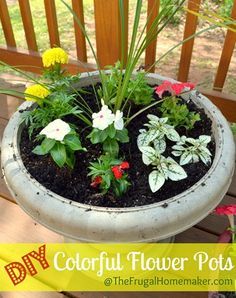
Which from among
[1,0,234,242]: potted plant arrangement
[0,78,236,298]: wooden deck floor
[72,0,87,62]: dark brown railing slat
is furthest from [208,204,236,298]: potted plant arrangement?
[72,0,87,62]: dark brown railing slat

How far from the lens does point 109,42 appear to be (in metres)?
1.47

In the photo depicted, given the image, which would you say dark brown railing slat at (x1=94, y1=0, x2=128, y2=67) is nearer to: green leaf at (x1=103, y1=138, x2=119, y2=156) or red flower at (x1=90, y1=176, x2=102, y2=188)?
green leaf at (x1=103, y1=138, x2=119, y2=156)

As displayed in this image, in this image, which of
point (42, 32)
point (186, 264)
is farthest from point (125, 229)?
point (42, 32)

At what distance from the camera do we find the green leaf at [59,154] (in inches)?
34.8

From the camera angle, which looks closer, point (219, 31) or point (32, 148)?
point (32, 148)

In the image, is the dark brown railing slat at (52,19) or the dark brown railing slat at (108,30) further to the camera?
the dark brown railing slat at (52,19)

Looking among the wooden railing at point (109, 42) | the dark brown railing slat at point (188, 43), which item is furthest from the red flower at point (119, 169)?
the dark brown railing slat at point (188, 43)

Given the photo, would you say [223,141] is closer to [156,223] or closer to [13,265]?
[156,223]

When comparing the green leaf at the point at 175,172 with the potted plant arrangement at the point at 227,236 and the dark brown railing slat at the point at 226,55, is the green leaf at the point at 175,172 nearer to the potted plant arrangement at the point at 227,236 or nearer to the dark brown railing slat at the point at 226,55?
the potted plant arrangement at the point at 227,236

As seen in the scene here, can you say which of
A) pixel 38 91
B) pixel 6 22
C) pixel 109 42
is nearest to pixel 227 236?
pixel 38 91

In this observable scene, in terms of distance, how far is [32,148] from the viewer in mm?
1007

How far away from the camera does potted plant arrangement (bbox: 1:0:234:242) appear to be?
831mm

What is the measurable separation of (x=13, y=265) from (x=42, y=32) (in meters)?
1.84

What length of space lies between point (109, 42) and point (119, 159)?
2.21 feet
